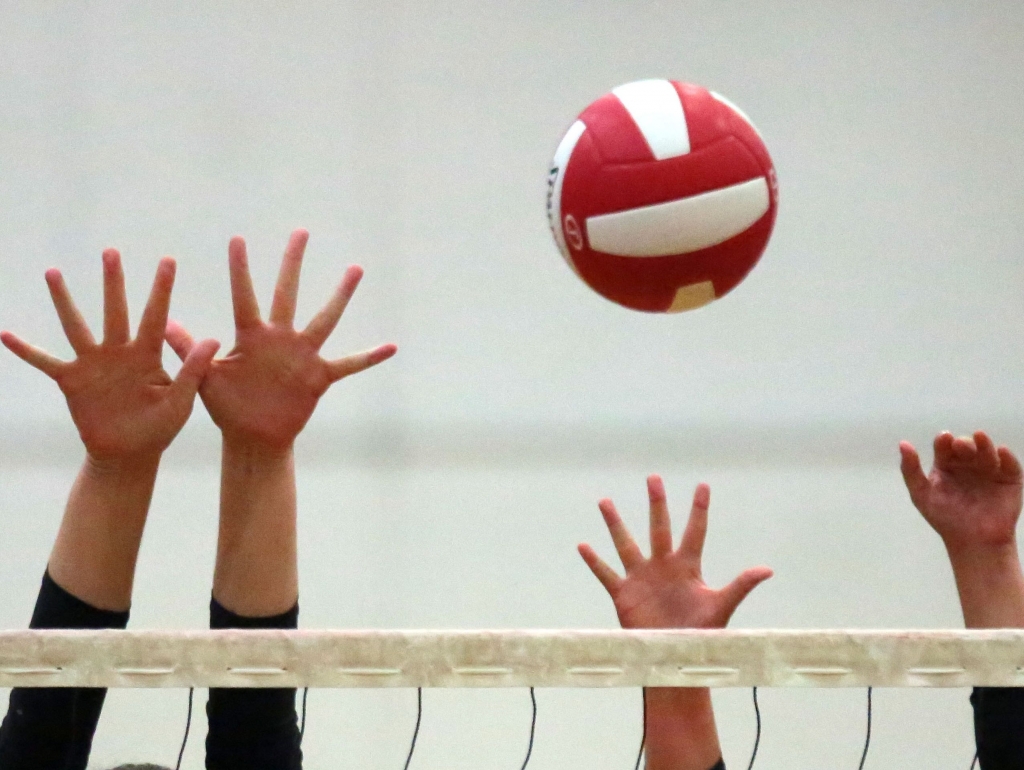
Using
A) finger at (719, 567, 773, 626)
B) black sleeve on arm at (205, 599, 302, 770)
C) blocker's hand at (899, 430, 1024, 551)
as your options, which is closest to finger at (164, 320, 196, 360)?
black sleeve on arm at (205, 599, 302, 770)

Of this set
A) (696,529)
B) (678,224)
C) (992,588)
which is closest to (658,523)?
(696,529)

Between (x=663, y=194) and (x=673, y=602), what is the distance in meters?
0.63

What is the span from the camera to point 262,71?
4.05 metres

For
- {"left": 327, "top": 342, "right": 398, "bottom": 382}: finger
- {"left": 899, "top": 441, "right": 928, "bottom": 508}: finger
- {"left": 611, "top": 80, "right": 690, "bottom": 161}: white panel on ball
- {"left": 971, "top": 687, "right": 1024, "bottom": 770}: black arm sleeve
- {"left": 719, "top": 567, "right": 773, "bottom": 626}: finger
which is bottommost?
{"left": 971, "top": 687, "right": 1024, "bottom": 770}: black arm sleeve

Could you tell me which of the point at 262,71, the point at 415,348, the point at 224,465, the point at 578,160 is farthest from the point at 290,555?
the point at 262,71

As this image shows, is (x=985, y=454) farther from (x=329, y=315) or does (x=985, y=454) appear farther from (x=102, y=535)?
(x=102, y=535)

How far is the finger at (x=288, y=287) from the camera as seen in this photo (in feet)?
5.39

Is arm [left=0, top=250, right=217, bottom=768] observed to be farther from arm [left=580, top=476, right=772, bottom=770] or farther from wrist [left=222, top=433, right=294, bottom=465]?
arm [left=580, top=476, right=772, bottom=770]

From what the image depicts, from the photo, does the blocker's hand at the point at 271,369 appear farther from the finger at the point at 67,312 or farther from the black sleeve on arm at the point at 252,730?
the black sleeve on arm at the point at 252,730

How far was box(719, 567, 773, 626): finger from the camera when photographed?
1527mm

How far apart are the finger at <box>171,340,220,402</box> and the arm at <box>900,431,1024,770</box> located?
110 centimetres

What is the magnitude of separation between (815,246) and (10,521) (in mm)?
2981

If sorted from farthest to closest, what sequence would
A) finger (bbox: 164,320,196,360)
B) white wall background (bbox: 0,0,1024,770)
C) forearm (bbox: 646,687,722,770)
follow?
1. white wall background (bbox: 0,0,1024,770)
2. finger (bbox: 164,320,196,360)
3. forearm (bbox: 646,687,722,770)

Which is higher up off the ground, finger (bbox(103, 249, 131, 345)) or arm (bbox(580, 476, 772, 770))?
finger (bbox(103, 249, 131, 345))
